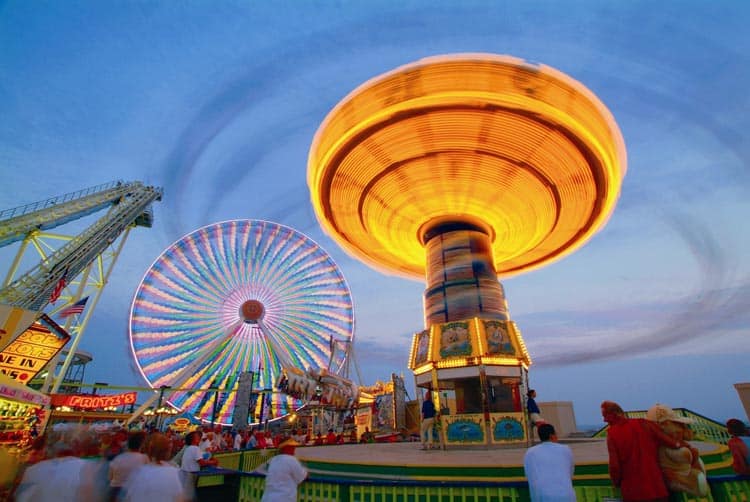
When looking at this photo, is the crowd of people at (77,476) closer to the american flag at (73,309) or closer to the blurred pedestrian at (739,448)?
the blurred pedestrian at (739,448)

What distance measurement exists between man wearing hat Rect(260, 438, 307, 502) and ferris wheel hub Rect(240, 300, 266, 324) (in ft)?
94.7

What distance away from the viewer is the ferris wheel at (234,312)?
27.3 m

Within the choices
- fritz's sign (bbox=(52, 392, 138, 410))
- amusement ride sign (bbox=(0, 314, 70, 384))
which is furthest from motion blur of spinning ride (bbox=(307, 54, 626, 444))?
fritz's sign (bbox=(52, 392, 138, 410))

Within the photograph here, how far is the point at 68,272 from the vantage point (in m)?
22.5

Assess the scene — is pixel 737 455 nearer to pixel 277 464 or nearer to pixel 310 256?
pixel 277 464

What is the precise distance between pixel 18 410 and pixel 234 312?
52.0 ft

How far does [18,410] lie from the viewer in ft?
51.5

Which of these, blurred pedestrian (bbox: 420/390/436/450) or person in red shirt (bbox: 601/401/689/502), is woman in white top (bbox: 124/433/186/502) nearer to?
person in red shirt (bbox: 601/401/689/502)

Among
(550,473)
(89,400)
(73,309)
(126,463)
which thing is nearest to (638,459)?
(550,473)

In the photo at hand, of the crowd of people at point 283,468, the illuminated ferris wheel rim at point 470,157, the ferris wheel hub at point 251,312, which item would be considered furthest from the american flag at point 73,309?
the crowd of people at point 283,468

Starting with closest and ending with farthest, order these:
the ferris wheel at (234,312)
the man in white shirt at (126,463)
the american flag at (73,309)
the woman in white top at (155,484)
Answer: the woman in white top at (155,484) → the man in white shirt at (126,463) → the american flag at (73,309) → the ferris wheel at (234,312)

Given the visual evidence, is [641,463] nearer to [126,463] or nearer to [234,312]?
[126,463]

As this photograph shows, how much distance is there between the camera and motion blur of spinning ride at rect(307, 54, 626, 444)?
1324 centimetres

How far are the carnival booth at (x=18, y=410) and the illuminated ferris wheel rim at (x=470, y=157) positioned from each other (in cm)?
1362
